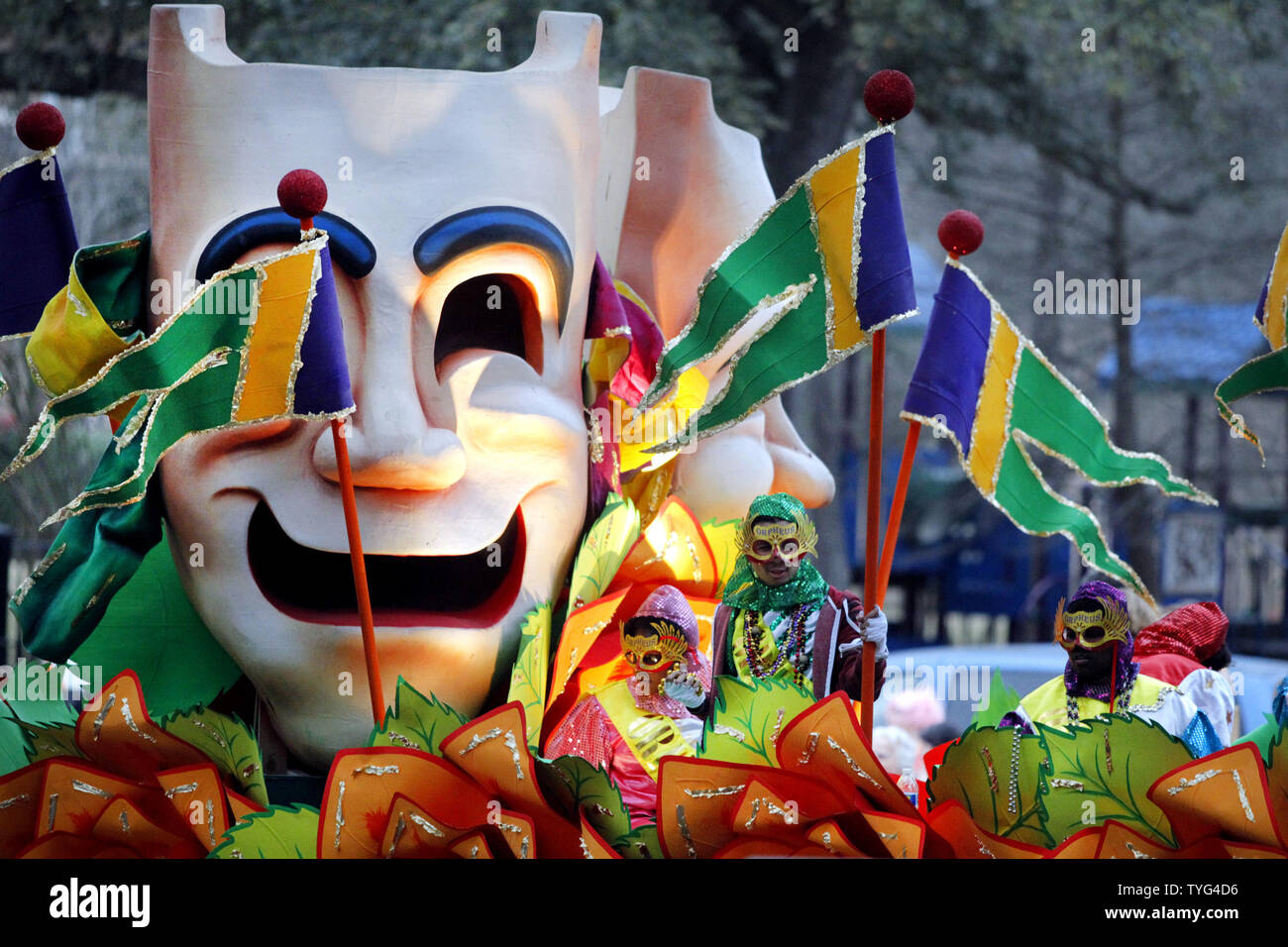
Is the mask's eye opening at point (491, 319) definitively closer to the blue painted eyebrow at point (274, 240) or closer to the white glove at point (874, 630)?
the blue painted eyebrow at point (274, 240)

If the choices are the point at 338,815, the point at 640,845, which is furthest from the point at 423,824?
the point at 640,845

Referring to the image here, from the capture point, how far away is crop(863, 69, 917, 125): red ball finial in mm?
3381

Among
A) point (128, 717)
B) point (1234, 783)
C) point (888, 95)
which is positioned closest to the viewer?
point (1234, 783)

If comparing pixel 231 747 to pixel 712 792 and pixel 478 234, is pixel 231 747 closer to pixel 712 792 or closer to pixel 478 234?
pixel 712 792

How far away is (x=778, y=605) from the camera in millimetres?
3846

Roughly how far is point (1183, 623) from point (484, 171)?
88.8 inches

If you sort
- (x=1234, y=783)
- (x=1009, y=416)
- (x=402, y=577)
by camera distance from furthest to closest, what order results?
1. (x=402, y=577)
2. (x=1009, y=416)
3. (x=1234, y=783)

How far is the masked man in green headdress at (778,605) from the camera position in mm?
3781

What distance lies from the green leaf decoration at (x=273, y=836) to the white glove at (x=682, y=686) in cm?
86

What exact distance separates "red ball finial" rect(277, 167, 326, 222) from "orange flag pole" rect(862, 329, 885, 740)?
1171mm

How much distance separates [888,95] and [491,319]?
1220 mm

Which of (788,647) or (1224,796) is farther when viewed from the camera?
(788,647)

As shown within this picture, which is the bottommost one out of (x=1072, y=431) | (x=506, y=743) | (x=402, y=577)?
(x=506, y=743)
